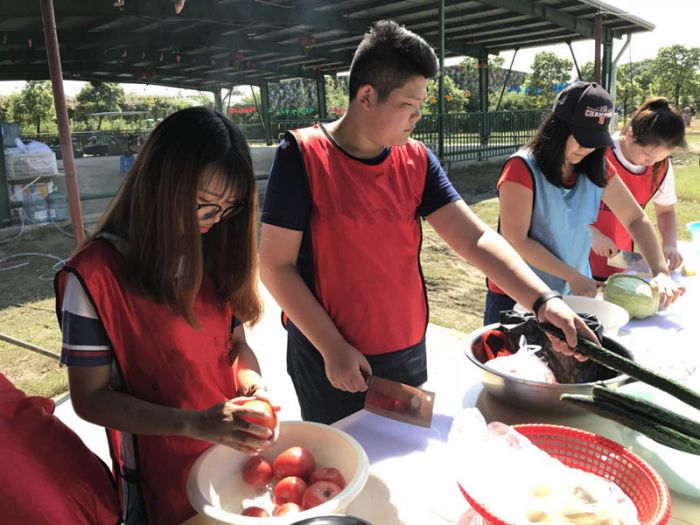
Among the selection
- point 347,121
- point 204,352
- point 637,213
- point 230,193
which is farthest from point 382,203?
point 637,213

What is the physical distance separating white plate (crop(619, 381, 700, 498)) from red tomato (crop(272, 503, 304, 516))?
73 centimetres

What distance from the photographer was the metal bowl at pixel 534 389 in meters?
1.26

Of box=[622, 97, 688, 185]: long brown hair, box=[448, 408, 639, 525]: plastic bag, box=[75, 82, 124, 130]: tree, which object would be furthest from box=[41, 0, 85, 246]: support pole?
box=[75, 82, 124, 130]: tree

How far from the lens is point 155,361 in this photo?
4.11 feet

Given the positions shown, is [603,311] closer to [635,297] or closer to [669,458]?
[635,297]

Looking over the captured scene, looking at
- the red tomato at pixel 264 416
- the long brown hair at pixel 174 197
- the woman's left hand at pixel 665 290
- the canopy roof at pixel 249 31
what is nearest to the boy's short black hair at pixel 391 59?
the long brown hair at pixel 174 197

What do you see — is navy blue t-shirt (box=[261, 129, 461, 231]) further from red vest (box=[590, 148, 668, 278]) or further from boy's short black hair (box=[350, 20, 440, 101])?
red vest (box=[590, 148, 668, 278])

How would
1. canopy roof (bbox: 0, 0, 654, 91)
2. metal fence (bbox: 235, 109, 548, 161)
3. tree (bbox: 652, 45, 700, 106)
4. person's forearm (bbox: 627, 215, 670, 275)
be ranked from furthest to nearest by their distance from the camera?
tree (bbox: 652, 45, 700, 106)
metal fence (bbox: 235, 109, 548, 161)
canopy roof (bbox: 0, 0, 654, 91)
person's forearm (bbox: 627, 215, 670, 275)

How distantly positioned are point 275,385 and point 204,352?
7.38ft

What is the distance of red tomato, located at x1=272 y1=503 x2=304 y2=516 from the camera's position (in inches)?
38.1

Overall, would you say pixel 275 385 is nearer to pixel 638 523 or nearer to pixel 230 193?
pixel 230 193

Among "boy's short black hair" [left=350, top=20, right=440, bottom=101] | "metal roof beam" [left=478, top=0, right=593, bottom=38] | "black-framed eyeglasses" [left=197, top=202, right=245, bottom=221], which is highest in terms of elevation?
"metal roof beam" [left=478, top=0, right=593, bottom=38]

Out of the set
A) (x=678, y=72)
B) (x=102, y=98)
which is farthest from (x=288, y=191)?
(x=102, y=98)

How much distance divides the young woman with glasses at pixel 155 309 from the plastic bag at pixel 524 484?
45cm
